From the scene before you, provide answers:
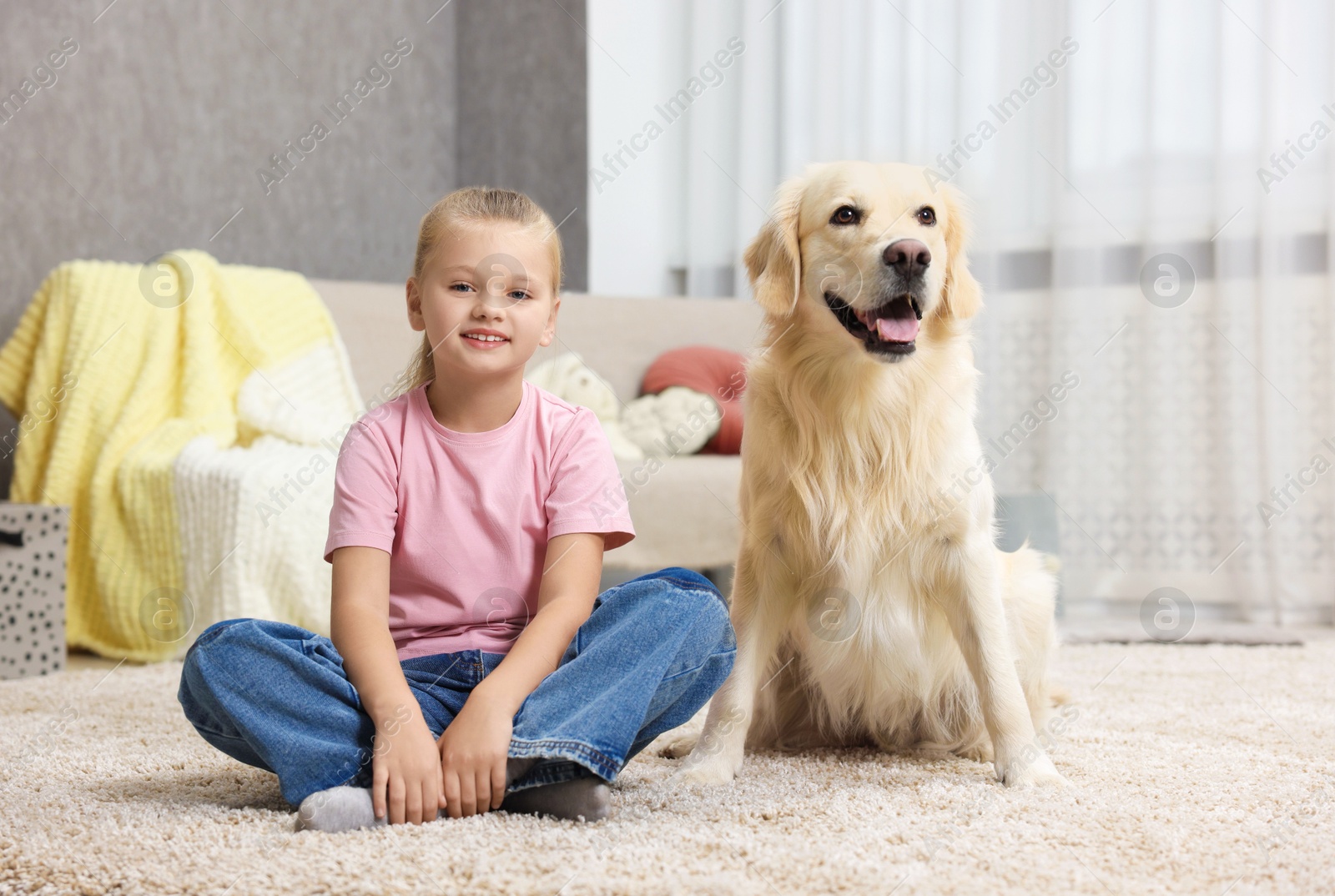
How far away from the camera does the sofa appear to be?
7.98 feet

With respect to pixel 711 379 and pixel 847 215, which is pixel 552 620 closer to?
pixel 847 215

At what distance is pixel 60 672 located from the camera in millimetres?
2068

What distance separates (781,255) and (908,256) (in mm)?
206

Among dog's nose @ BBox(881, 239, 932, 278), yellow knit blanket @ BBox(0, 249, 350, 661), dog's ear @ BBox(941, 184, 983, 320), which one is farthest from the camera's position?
yellow knit blanket @ BBox(0, 249, 350, 661)

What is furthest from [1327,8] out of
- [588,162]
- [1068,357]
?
[588,162]

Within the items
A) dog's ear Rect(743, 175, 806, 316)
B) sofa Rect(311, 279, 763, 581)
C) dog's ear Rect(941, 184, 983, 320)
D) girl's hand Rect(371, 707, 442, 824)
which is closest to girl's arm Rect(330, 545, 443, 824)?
girl's hand Rect(371, 707, 442, 824)

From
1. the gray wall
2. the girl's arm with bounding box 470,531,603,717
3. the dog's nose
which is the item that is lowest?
the girl's arm with bounding box 470,531,603,717

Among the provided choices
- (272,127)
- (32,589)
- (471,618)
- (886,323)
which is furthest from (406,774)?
(272,127)

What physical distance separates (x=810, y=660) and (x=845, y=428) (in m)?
0.30

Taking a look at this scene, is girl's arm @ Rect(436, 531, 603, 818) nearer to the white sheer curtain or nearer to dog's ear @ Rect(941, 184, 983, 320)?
dog's ear @ Rect(941, 184, 983, 320)

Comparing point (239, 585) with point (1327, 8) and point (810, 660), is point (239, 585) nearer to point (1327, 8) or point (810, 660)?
point (810, 660)

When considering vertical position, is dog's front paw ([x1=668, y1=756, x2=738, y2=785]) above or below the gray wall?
below

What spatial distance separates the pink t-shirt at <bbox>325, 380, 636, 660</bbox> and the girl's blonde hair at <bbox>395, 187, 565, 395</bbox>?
0.30ft

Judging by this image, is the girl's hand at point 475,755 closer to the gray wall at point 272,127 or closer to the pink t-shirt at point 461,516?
the pink t-shirt at point 461,516
